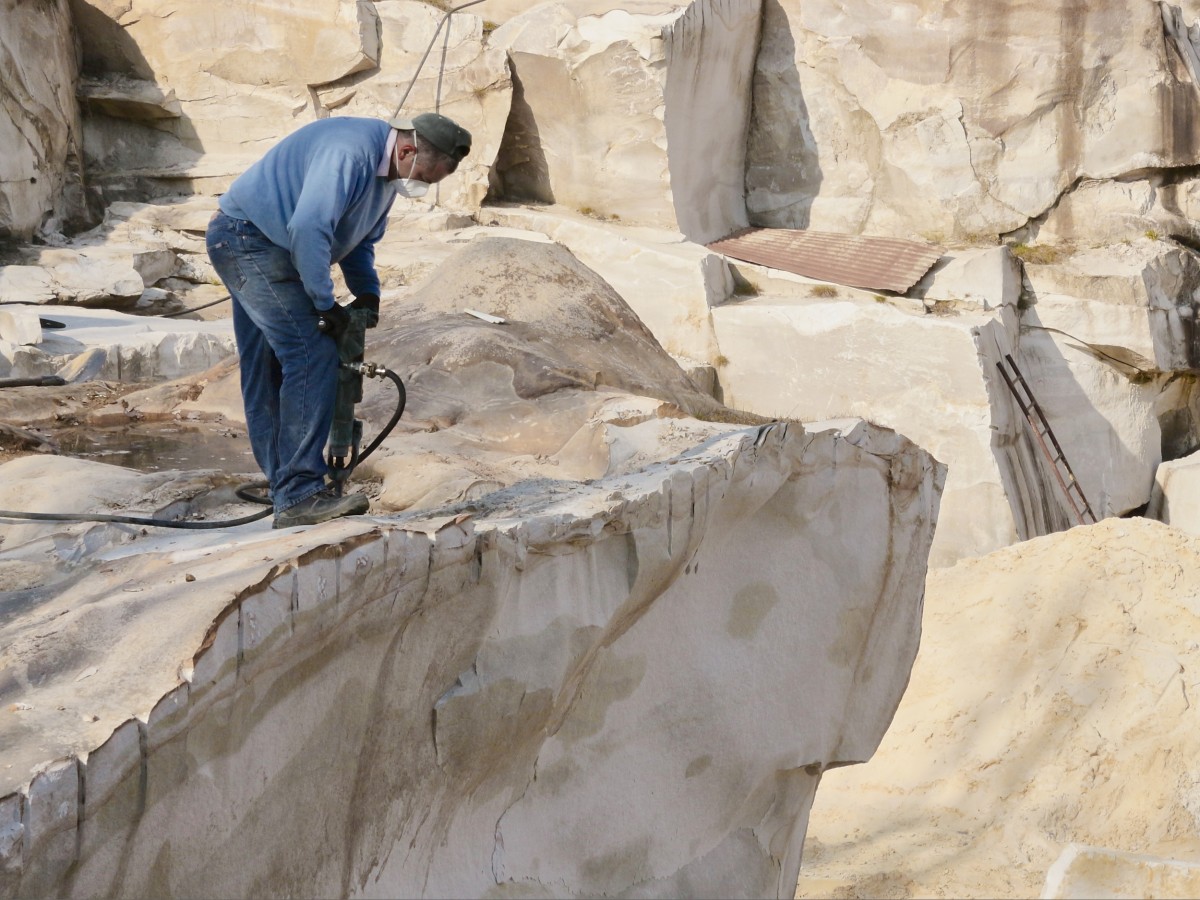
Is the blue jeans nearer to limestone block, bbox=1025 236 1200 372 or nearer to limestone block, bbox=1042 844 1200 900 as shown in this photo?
limestone block, bbox=1042 844 1200 900

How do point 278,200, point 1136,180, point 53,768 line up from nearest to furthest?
point 53,768 → point 278,200 → point 1136,180

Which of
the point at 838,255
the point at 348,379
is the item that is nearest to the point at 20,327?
the point at 348,379


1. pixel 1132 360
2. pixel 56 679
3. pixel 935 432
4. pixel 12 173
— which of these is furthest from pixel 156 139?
pixel 56 679

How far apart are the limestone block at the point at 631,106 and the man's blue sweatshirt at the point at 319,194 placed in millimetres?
8044

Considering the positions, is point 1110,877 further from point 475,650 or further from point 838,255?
point 838,255

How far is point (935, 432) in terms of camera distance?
945cm

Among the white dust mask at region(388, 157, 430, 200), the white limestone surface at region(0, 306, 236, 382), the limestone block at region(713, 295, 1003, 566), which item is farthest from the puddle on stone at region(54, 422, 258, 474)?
the limestone block at region(713, 295, 1003, 566)

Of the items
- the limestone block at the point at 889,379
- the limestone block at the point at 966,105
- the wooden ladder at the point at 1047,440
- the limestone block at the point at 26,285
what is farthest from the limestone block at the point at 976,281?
the limestone block at the point at 26,285

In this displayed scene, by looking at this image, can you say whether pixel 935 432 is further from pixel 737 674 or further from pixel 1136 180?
pixel 737 674

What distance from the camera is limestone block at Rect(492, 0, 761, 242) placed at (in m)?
10.7

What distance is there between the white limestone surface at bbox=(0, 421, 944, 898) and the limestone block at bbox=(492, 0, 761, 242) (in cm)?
709

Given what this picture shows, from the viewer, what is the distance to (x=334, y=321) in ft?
9.93

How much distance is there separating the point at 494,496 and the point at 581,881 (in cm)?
105

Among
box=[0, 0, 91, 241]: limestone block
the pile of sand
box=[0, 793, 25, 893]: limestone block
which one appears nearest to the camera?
box=[0, 793, 25, 893]: limestone block
